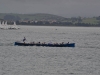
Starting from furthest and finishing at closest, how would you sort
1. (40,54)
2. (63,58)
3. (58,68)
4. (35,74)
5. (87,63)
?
(40,54)
(63,58)
(87,63)
(58,68)
(35,74)

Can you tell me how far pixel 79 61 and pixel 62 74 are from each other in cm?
2049

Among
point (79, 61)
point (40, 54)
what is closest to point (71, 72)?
point (79, 61)

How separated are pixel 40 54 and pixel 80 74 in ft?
115

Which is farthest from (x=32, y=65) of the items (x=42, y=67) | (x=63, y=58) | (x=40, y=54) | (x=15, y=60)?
(x=40, y=54)

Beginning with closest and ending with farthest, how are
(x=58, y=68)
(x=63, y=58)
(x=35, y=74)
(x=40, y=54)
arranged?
(x=35, y=74) → (x=58, y=68) → (x=63, y=58) → (x=40, y=54)

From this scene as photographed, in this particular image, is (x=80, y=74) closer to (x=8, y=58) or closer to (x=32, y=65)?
(x=32, y=65)

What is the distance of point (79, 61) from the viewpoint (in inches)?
3836

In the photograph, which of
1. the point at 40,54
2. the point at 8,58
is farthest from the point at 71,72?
the point at 40,54

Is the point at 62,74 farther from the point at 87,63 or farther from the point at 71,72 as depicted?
the point at 87,63

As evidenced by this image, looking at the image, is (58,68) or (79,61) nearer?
(58,68)

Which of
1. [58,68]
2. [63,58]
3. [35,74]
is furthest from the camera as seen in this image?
[63,58]

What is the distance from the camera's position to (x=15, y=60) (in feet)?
314

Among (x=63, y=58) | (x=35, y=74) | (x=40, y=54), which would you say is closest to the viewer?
(x=35, y=74)

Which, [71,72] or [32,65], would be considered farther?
[32,65]
